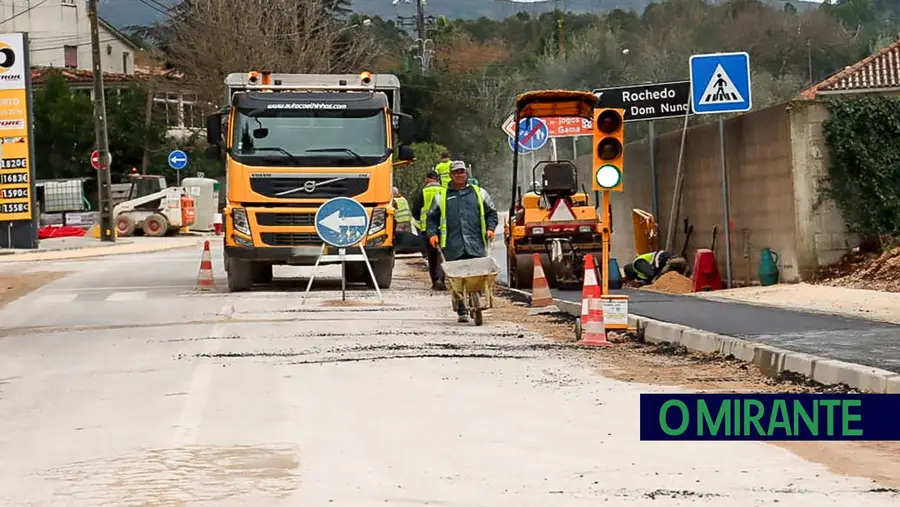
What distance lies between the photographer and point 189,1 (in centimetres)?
6456

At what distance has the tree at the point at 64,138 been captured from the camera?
2537 inches

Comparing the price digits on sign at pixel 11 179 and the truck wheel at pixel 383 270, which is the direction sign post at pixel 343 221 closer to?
the truck wheel at pixel 383 270

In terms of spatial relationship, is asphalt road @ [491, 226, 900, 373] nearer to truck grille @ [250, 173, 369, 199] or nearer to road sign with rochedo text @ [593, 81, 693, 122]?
road sign with rochedo text @ [593, 81, 693, 122]

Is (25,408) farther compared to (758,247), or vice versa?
(758,247)

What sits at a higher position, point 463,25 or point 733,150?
point 463,25

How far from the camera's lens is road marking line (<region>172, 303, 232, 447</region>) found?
8594 millimetres

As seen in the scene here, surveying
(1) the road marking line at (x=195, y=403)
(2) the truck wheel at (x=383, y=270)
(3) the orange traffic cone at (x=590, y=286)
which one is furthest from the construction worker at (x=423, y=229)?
(1) the road marking line at (x=195, y=403)

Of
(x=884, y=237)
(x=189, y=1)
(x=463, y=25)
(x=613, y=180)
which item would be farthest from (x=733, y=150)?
(x=463, y=25)

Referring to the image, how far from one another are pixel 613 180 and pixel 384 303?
6.23 metres

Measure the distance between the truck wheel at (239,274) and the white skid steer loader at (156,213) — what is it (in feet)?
105

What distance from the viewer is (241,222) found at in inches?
838

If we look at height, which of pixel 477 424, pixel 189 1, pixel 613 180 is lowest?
pixel 477 424

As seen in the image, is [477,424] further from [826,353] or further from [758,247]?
[758,247]

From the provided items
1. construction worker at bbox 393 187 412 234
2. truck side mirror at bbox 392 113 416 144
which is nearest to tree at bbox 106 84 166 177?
construction worker at bbox 393 187 412 234
